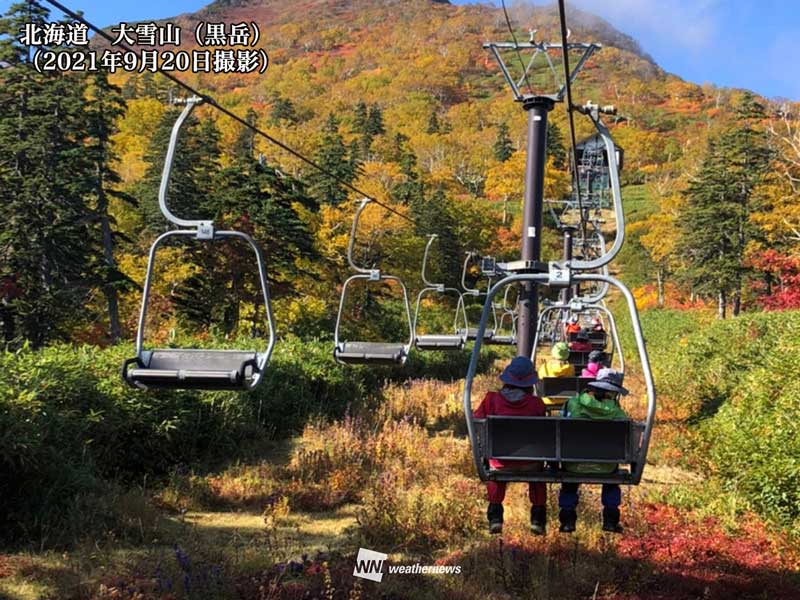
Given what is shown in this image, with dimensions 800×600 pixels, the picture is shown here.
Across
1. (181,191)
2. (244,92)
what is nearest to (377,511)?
(181,191)

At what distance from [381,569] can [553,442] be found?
342 cm

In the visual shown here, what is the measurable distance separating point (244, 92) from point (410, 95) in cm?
3861

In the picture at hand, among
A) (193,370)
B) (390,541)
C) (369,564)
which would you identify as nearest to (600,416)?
(193,370)

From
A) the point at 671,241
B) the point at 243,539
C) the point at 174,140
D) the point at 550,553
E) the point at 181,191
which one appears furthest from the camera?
the point at 671,241

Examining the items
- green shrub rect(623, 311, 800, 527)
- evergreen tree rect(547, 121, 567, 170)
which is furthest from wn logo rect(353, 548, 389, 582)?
evergreen tree rect(547, 121, 567, 170)

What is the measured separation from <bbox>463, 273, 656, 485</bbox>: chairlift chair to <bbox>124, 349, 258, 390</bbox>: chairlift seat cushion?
185 centimetres

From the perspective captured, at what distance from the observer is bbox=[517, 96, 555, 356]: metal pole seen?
9.56m

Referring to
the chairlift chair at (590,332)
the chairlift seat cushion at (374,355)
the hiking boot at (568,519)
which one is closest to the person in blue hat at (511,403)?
the hiking boot at (568,519)

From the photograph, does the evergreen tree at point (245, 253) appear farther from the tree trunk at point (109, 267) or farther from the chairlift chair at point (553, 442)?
the chairlift chair at point (553, 442)

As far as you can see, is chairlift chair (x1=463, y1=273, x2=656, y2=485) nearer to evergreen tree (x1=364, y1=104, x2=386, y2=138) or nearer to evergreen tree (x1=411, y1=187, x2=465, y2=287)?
evergreen tree (x1=411, y1=187, x2=465, y2=287)

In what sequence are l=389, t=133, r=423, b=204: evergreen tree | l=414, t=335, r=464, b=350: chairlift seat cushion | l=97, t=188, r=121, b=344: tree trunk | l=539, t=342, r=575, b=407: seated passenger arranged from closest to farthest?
l=539, t=342, r=575, b=407: seated passenger
l=414, t=335, r=464, b=350: chairlift seat cushion
l=97, t=188, r=121, b=344: tree trunk
l=389, t=133, r=423, b=204: evergreen tree

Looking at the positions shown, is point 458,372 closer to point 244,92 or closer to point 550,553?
point 550,553

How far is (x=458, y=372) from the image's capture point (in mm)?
29781

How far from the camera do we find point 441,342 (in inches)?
512
